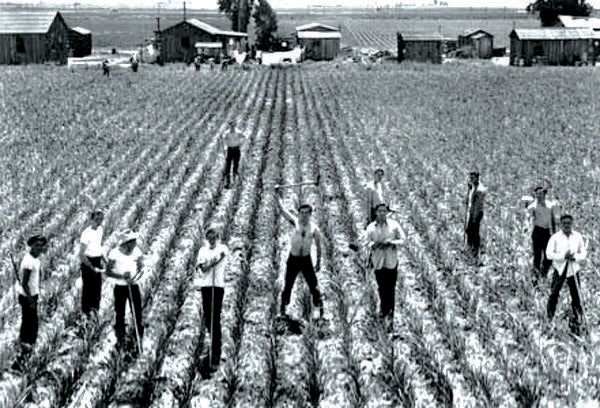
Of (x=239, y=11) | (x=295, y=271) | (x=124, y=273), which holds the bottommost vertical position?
(x=295, y=271)

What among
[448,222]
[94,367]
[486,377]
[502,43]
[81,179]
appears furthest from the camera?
[502,43]

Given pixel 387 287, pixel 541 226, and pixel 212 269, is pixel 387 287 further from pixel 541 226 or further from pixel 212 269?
pixel 541 226

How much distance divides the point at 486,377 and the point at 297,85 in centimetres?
3469

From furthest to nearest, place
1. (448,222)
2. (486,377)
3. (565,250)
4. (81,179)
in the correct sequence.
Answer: (81,179) < (448,222) < (565,250) < (486,377)

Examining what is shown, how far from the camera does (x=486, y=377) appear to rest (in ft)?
24.2

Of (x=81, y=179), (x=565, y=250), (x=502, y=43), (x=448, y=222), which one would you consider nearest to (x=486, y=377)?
(x=565, y=250)

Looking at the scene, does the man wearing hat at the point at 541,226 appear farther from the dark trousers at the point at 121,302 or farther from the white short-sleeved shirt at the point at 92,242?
the white short-sleeved shirt at the point at 92,242

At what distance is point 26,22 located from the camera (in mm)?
57031

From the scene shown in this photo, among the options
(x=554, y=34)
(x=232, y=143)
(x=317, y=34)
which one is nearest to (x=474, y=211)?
(x=232, y=143)

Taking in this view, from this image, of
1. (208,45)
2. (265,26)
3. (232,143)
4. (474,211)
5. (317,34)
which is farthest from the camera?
(265,26)

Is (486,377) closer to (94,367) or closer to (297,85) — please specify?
(94,367)

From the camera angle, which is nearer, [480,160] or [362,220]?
[362,220]

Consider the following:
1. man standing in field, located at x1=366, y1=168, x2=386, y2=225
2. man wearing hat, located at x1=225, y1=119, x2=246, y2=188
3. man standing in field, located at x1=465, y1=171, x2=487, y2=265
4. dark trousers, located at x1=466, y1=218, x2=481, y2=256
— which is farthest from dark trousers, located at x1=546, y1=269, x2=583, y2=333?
man wearing hat, located at x1=225, y1=119, x2=246, y2=188

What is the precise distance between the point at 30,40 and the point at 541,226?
171 ft
